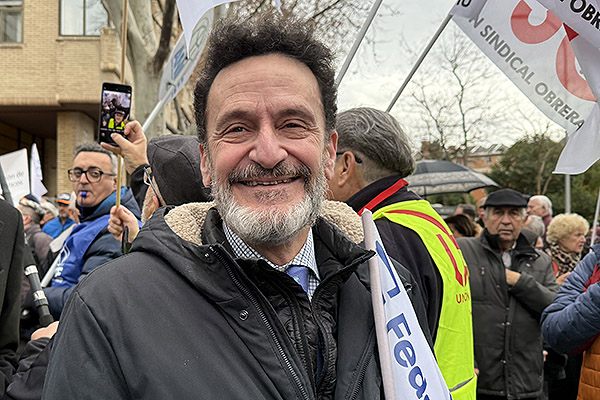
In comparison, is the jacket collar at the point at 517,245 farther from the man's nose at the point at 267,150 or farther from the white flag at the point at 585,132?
the man's nose at the point at 267,150

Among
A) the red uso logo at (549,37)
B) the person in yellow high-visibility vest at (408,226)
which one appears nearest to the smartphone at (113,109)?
the person in yellow high-visibility vest at (408,226)

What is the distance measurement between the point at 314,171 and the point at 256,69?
320 millimetres

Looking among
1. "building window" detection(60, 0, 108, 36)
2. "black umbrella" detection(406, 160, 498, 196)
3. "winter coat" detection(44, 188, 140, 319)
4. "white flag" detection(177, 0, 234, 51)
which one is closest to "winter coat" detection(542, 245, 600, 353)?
"white flag" detection(177, 0, 234, 51)

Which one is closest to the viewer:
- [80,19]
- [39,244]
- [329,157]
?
[329,157]

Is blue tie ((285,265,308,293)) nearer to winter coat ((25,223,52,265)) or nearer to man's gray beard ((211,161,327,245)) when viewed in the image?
man's gray beard ((211,161,327,245))

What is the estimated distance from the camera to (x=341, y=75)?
2.68 metres

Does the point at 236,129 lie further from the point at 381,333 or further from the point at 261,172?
the point at 381,333

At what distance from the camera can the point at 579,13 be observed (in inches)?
88.4

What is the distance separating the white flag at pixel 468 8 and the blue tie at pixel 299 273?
1594 mm

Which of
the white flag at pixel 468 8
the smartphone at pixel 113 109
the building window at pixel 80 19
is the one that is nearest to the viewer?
the white flag at pixel 468 8

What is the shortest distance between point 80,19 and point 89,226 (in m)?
16.4

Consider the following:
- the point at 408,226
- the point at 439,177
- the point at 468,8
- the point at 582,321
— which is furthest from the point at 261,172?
the point at 439,177

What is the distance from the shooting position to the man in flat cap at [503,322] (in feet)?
13.5

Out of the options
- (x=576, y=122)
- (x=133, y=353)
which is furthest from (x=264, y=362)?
(x=576, y=122)
